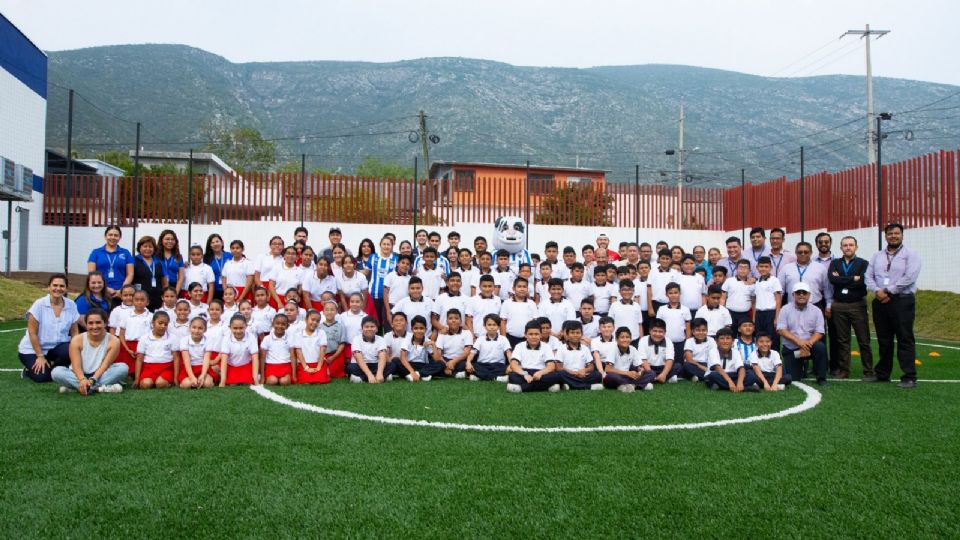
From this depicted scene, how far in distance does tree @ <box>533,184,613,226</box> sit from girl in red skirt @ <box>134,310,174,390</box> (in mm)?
12576

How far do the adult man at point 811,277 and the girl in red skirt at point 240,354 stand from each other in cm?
613

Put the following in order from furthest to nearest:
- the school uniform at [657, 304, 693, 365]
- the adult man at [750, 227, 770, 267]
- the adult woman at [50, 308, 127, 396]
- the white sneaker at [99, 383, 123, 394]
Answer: the adult man at [750, 227, 770, 267], the school uniform at [657, 304, 693, 365], the white sneaker at [99, 383, 123, 394], the adult woman at [50, 308, 127, 396]

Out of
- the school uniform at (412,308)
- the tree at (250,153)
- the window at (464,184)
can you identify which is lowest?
the school uniform at (412,308)

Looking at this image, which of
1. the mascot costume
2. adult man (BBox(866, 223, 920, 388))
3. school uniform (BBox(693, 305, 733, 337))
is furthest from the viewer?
the mascot costume

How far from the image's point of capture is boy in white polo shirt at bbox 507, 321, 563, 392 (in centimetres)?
743

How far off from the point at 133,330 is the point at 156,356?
1.82ft

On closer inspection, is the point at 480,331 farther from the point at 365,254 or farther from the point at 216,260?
the point at 216,260

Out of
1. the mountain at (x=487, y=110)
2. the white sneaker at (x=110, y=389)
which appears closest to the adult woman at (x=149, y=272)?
the white sneaker at (x=110, y=389)

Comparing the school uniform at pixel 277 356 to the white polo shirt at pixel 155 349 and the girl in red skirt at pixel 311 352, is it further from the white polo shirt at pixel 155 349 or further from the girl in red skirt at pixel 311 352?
the white polo shirt at pixel 155 349

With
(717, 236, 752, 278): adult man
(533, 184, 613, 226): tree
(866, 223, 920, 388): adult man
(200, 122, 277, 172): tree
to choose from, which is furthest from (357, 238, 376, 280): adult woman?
(200, 122, 277, 172): tree

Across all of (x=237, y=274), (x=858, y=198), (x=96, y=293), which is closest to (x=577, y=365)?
(x=237, y=274)

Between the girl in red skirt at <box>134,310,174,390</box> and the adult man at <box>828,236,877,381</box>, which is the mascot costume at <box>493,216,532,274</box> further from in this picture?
the girl in red skirt at <box>134,310,174,390</box>

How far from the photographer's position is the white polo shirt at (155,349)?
7.42 meters

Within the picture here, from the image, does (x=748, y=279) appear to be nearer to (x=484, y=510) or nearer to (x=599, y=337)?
(x=599, y=337)
